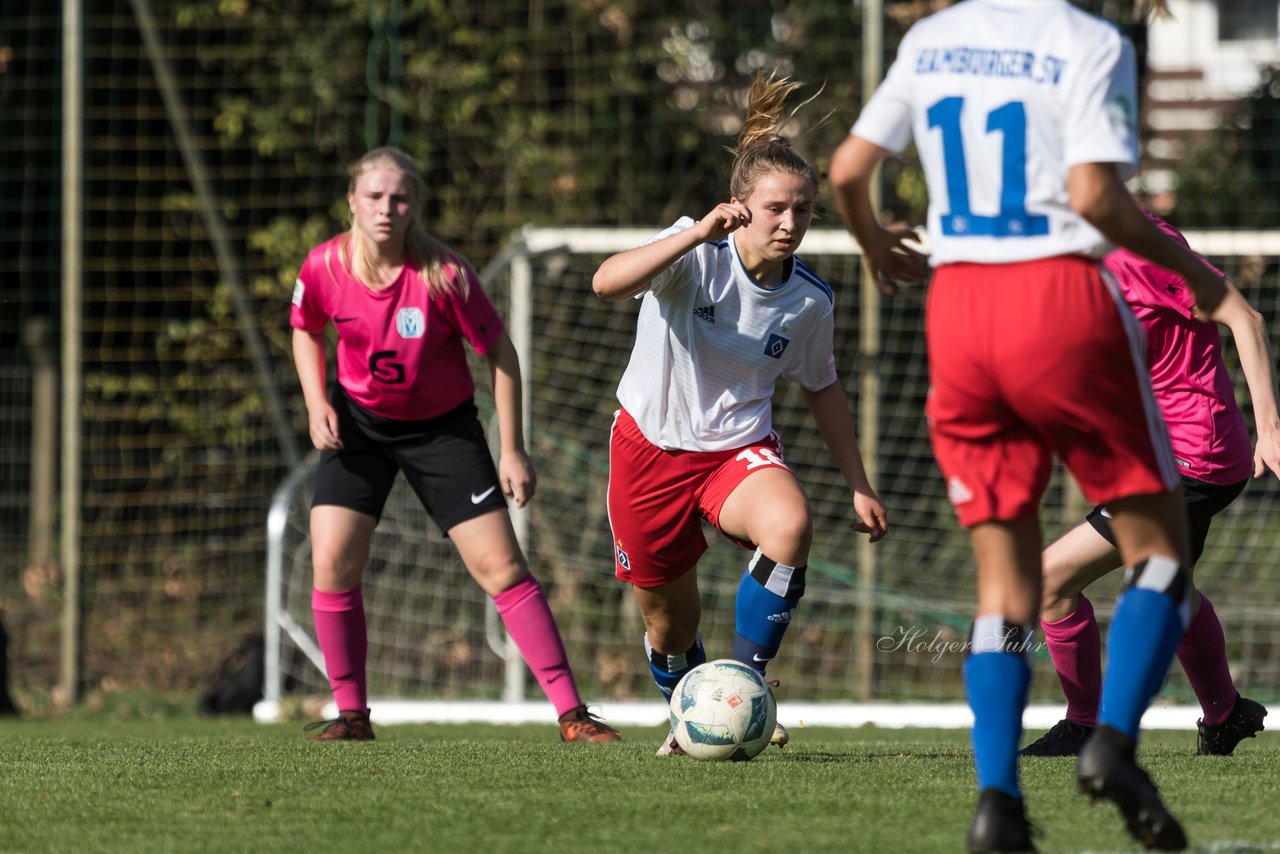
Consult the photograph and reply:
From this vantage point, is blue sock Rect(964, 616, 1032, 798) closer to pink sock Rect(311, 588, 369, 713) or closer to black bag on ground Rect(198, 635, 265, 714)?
pink sock Rect(311, 588, 369, 713)

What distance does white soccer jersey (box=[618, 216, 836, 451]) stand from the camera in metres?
5.04

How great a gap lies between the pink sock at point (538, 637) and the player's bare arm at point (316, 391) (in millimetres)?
794

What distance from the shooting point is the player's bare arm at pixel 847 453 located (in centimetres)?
492

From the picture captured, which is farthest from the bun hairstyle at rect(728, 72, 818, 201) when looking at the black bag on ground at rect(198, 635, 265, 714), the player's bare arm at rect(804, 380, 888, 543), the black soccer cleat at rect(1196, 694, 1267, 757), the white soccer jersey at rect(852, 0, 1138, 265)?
the black bag on ground at rect(198, 635, 265, 714)

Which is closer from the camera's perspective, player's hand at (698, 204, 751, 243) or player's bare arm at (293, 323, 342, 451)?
player's hand at (698, 204, 751, 243)

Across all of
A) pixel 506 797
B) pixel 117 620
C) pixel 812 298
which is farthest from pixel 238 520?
pixel 506 797

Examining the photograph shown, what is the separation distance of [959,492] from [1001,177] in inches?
24.0

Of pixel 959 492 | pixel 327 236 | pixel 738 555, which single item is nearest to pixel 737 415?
pixel 959 492

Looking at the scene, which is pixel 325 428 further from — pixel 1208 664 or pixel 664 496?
pixel 1208 664

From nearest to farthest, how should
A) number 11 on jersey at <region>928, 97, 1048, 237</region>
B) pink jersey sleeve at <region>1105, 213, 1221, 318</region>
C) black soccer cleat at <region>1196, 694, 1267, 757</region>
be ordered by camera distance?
number 11 on jersey at <region>928, 97, 1048, 237</region> → pink jersey sleeve at <region>1105, 213, 1221, 318</region> → black soccer cleat at <region>1196, 694, 1267, 757</region>

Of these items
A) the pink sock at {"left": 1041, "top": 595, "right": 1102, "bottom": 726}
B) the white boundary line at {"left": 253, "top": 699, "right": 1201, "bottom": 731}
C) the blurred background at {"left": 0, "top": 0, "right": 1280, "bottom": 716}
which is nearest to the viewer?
the pink sock at {"left": 1041, "top": 595, "right": 1102, "bottom": 726}

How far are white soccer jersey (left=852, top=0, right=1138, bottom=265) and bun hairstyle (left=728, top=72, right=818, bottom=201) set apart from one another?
1.52 meters

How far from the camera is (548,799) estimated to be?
3.84 m

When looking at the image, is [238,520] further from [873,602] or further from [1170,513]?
[1170,513]
